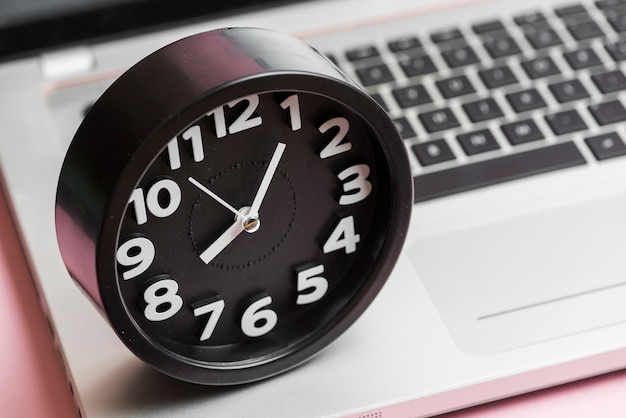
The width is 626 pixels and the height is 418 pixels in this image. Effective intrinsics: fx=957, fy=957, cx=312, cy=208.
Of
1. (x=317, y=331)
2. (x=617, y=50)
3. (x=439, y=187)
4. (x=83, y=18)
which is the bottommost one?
(x=317, y=331)

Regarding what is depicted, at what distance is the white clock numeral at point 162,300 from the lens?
0.44m

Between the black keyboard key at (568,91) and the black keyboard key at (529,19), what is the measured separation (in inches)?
3.2

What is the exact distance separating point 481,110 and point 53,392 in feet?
1.08

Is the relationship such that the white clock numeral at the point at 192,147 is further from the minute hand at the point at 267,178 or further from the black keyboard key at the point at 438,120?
the black keyboard key at the point at 438,120

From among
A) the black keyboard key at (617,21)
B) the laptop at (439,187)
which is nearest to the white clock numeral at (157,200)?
the laptop at (439,187)

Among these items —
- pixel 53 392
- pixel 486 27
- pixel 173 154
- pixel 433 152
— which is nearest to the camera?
pixel 173 154

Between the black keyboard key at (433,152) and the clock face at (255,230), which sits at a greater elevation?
the black keyboard key at (433,152)

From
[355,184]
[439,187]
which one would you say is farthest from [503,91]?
[355,184]

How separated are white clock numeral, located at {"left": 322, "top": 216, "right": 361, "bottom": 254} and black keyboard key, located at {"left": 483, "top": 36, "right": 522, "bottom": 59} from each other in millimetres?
277

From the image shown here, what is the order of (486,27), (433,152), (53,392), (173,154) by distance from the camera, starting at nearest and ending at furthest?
(173,154) → (53,392) → (433,152) → (486,27)

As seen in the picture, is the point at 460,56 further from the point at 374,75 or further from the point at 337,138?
the point at 337,138

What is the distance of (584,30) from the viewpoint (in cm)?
71

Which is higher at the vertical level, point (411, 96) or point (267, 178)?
point (411, 96)

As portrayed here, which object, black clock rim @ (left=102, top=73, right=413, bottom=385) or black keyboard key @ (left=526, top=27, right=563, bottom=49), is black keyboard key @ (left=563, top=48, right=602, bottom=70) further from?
black clock rim @ (left=102, top=73, right=413, bottom=385)
